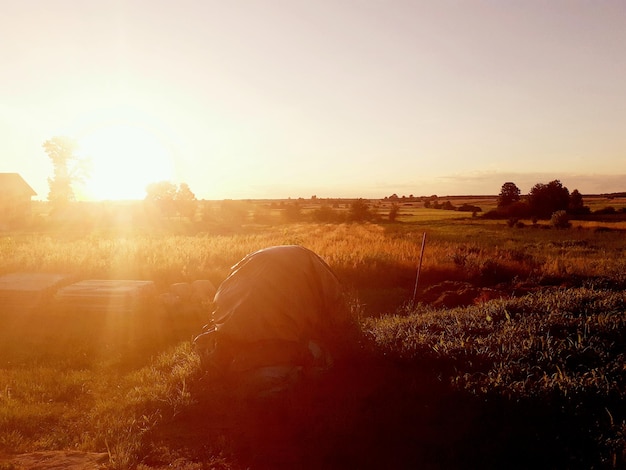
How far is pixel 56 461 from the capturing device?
16.1ft

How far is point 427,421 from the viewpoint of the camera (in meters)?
5.51

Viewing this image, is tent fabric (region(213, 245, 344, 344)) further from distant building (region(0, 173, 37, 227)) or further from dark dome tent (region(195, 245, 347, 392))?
distant building (region(0, 173, 37, 227))

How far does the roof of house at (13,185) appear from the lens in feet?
174

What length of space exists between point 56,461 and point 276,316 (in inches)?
136

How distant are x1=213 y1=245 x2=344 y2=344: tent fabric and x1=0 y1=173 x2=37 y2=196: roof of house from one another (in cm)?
5444

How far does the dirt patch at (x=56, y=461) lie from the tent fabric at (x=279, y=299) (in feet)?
8.79

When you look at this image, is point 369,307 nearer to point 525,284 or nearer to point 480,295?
point 480,295

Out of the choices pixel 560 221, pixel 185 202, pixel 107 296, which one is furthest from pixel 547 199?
pixel 107 296

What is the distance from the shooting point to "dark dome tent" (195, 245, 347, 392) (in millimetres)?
7168

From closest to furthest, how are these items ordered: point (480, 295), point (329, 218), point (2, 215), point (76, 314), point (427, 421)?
point (427, 421)
point (76, 314)
point (480, 295)
point (2, 215)
point (329, 218)

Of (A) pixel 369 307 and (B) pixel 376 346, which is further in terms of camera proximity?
(A) pixel 369 307

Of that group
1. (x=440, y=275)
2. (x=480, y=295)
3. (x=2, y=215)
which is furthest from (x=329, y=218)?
(x=480, y=295)

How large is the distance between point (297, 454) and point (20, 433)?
3.39 m

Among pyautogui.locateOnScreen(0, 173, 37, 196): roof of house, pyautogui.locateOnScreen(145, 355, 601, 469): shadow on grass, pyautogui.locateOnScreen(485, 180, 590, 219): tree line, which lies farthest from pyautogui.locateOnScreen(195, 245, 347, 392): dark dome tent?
pyautogui.locateOnScreen(485, 180, 590, 219): tree line
